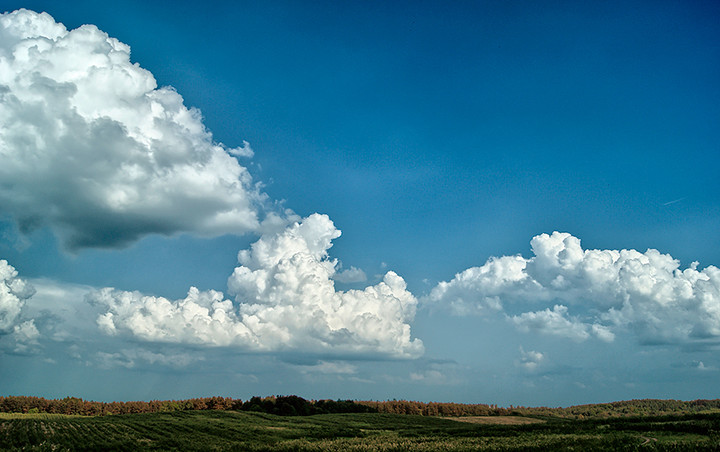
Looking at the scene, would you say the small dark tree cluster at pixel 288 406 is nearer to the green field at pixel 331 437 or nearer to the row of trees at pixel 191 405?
the row of trees at pixel 191 405

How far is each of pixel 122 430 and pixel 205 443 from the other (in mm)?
19177

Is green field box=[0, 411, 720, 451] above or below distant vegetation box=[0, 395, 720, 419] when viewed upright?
above

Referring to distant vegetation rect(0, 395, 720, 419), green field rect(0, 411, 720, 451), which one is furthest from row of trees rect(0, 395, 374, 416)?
green field rect(0, 411, 720, 451)

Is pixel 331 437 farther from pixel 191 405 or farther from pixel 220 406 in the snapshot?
pixel 191 405

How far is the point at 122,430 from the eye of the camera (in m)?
74.4

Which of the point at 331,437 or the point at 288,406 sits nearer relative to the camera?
the point at 331,437

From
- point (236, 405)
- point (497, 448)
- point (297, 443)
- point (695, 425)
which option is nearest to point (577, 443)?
point (497, 448)

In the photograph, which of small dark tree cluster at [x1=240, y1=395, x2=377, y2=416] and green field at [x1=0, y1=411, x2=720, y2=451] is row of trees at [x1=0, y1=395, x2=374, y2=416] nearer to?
small dark tree cluster at [x1=240, y1=395, x2=377, y2=416]

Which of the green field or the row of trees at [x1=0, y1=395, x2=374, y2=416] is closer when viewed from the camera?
the green field

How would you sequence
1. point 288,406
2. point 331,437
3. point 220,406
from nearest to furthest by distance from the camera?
1. point 331,437
2. point 288,406
3. point 220,406

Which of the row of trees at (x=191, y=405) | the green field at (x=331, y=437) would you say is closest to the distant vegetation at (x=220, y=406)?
the row of trees at (x=191, y=405)

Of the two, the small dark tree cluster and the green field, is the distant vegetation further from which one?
the green field

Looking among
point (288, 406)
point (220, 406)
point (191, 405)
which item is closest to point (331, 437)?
point (288, 406)

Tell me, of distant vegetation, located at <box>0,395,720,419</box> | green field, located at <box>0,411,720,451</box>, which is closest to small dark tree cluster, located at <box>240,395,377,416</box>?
distant vegetation, located at <box>0,395,720,419</box>
